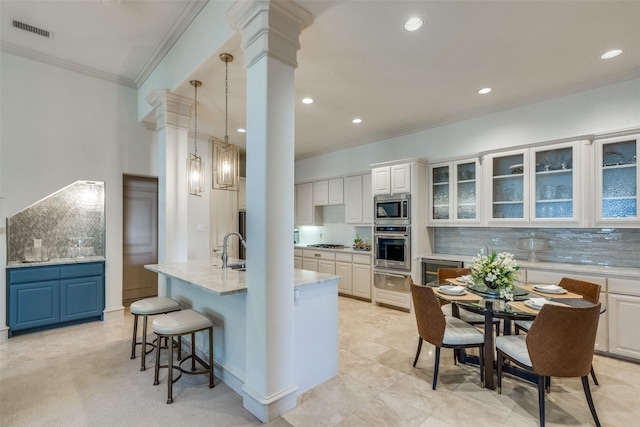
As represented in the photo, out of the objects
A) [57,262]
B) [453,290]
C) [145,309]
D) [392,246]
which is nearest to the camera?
[453,290]

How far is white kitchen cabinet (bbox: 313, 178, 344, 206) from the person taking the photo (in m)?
6.02

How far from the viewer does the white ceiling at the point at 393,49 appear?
2.32m

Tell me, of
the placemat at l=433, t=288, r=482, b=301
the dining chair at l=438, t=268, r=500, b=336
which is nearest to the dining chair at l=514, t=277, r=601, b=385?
the dining chair at l=438, t=268, r=500, b=336

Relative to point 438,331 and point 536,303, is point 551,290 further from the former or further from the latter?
point 438,331

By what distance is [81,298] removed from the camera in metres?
3.96

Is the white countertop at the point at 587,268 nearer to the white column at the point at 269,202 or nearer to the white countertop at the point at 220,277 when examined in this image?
→ the white countertop at the point at 220,277

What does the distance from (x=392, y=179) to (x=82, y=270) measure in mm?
4559

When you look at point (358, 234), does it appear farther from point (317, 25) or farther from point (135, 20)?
point (135, 20)

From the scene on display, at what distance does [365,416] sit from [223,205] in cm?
475

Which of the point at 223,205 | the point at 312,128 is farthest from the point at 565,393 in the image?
the point at 223,205

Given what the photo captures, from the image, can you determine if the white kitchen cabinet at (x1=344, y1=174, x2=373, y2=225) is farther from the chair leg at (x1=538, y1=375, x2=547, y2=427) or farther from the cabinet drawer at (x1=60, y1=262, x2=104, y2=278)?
the cabinet drawer at (x1=60, y1=262, x2=104, y2=278)

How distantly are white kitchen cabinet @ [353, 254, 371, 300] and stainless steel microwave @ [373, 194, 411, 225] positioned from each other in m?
0.74

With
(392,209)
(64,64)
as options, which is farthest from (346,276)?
(64,64)

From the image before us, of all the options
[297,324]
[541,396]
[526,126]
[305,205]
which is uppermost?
[526,126]
